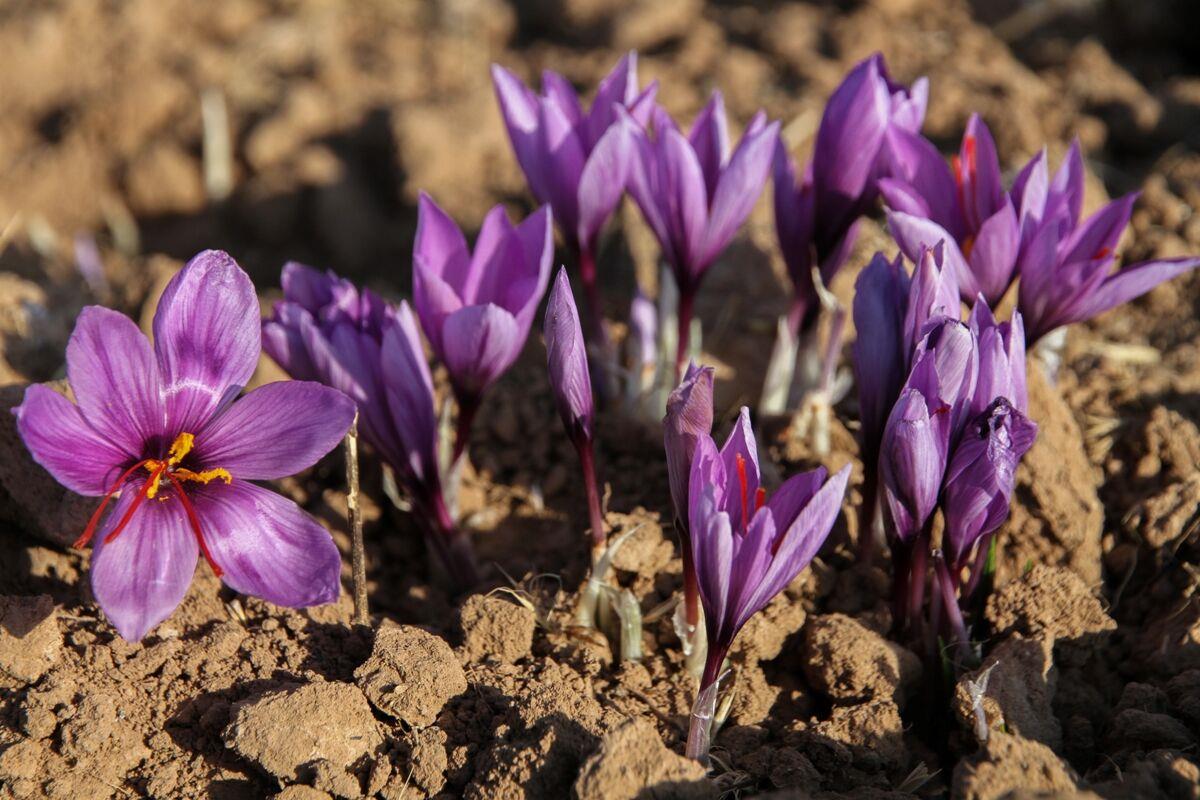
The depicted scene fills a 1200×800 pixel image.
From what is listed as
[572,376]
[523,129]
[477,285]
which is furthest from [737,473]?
[523,129]

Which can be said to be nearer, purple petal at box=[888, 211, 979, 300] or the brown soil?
the brown soil

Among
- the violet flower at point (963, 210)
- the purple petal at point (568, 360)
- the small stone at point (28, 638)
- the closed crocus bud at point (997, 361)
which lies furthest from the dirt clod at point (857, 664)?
the small stone at point (28, 638)

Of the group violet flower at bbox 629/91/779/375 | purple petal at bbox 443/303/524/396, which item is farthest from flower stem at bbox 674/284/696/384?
purple petal at bbox 443/303/524/396

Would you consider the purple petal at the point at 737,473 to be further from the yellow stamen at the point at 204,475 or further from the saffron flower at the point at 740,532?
the yellow stamen at the point at 204,475

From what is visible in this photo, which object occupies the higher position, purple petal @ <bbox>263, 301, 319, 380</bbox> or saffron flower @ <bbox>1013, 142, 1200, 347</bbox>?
saffron flower @ <bbox>1013, 142, 1200, 347</bbox>

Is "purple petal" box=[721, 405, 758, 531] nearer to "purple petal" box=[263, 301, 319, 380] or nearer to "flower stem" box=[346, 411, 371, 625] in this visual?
"flower stem" box=[346, 411, 371, 625]

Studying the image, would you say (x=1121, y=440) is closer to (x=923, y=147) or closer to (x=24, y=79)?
(x=923, y=147)

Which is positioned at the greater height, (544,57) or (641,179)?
(641,179)

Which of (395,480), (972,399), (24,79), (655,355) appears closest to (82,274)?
(24,79)
